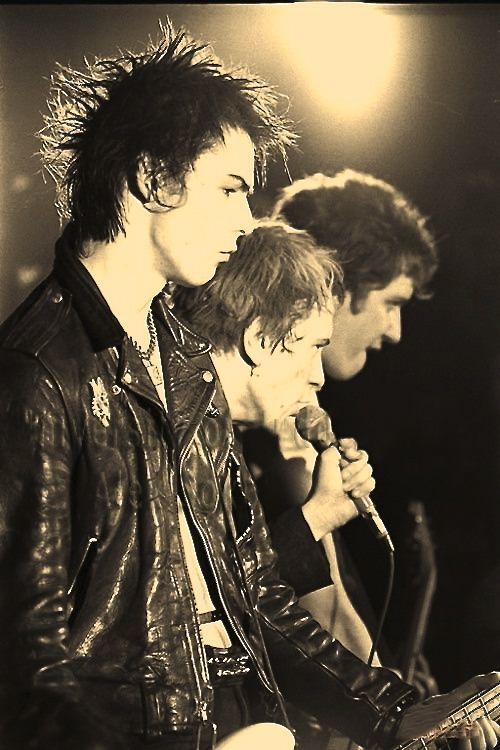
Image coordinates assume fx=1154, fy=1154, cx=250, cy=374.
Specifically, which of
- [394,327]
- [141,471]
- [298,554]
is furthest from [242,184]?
[298,554]

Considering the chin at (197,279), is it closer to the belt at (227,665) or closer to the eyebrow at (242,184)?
the eyebrow at (242,184)

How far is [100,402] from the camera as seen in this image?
1.76 metres

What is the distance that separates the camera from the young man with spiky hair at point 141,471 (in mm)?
1688

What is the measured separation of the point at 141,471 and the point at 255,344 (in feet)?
1.10

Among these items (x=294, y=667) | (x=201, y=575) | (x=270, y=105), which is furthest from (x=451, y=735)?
(x=270, y=105)

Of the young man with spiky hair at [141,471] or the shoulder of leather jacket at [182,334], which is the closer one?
the young man with spiky hair at [141,471]

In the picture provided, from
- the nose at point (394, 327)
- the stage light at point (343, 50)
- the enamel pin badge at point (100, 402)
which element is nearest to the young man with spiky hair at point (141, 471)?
the enamel pin badge at point (100, 402)

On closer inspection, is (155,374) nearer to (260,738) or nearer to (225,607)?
(225,607)

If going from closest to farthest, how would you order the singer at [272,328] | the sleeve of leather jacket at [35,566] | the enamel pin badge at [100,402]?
the sleeve of leather jacket at [35,566], the enamel pin badge at [100,402], the singer at [272,328]

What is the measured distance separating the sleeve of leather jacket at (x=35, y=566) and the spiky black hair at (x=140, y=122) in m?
0.31

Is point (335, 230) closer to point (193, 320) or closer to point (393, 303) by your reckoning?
point (393, 303)

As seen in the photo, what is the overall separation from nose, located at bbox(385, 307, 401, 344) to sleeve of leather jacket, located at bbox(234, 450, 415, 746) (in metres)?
0.38

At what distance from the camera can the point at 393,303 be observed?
2039 mm

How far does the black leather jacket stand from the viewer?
1668mm
